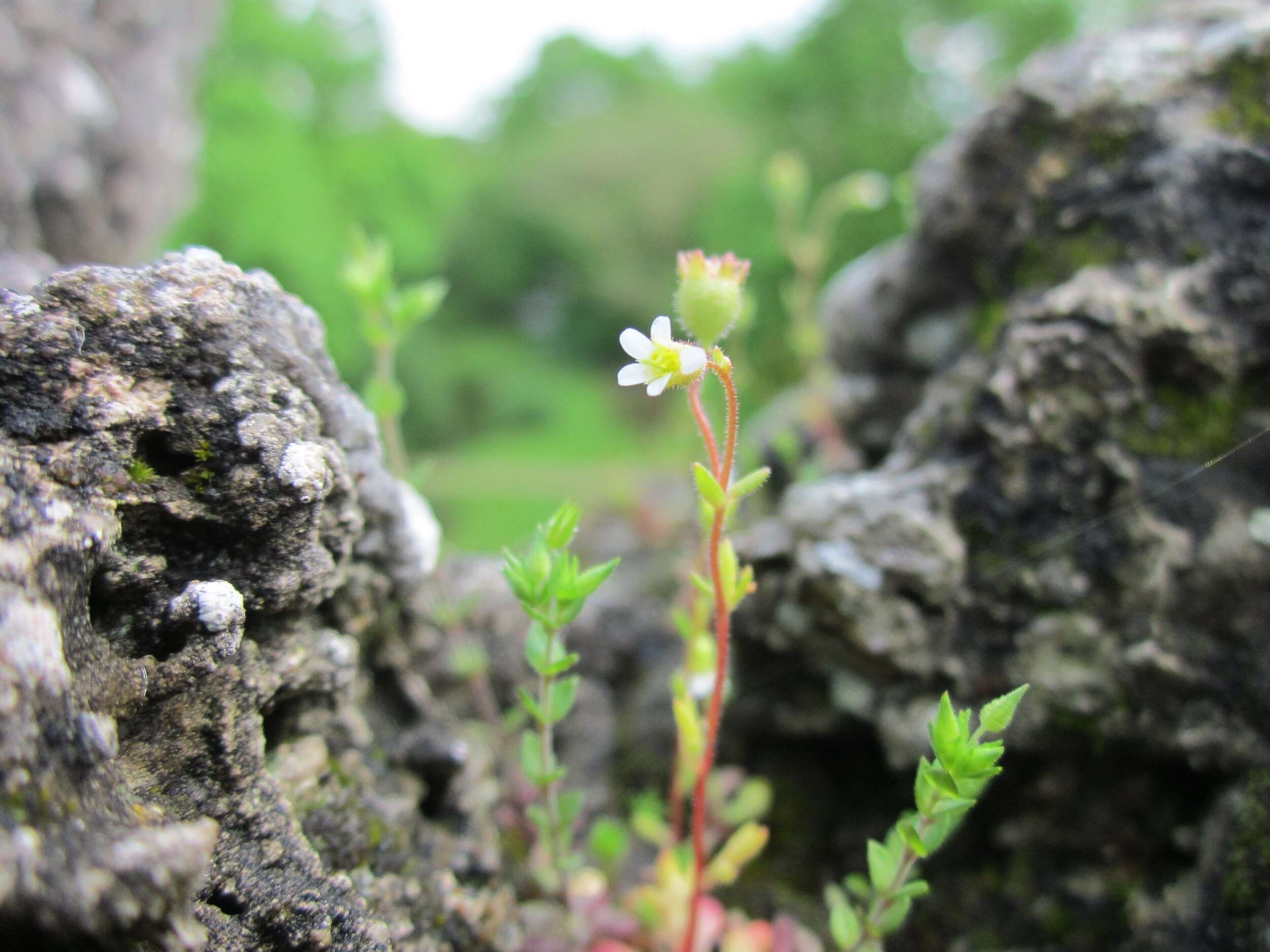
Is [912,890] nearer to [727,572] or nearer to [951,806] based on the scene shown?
[951,806]

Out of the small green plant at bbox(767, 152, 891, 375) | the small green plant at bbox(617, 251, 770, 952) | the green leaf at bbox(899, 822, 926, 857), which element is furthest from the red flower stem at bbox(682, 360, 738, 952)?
the small green plant at bbox(767, 152, 891, 375)

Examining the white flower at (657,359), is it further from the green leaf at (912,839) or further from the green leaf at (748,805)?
the green leaf at (748,805)

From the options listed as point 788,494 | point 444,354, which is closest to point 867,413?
point 788,494

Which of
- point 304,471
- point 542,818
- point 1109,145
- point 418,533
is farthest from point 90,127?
point 1109,145

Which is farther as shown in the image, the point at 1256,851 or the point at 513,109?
the point at 513,109

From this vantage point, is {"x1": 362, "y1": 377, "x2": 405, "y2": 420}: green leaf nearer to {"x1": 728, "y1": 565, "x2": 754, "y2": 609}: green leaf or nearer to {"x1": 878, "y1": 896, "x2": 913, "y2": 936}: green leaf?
{"x1": 728, "y1": 565, "x2": 754, "y2": 609}: green leaf

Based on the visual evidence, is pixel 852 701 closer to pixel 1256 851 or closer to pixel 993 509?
pixel 993 509
